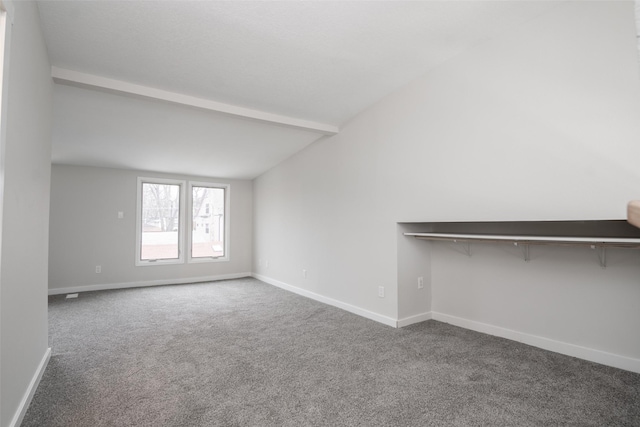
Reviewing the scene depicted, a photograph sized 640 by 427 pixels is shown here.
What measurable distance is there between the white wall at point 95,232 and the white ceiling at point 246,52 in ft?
4.22

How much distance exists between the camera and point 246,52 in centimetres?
268

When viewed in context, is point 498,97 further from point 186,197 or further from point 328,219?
point 186,197

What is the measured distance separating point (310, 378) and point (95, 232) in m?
4.91

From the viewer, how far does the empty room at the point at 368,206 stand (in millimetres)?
1883

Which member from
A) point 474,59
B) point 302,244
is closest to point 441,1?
point 474,59

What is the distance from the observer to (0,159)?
1.38 metres

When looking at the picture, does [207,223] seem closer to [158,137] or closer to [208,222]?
[208,222]

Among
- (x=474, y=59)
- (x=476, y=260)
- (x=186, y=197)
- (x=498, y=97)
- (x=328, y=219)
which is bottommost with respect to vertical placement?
(x=476, y=260)

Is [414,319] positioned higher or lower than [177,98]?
lower

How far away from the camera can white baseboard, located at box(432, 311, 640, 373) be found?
229cm

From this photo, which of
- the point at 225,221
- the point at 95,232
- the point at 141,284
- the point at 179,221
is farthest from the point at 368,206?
the point at 95,232

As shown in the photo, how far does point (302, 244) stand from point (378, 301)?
69.2 inches

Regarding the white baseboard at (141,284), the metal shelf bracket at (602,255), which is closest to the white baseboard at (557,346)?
→ the metal shelf bracket at (602,255)

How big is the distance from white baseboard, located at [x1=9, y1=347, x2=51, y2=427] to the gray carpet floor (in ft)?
0.14
